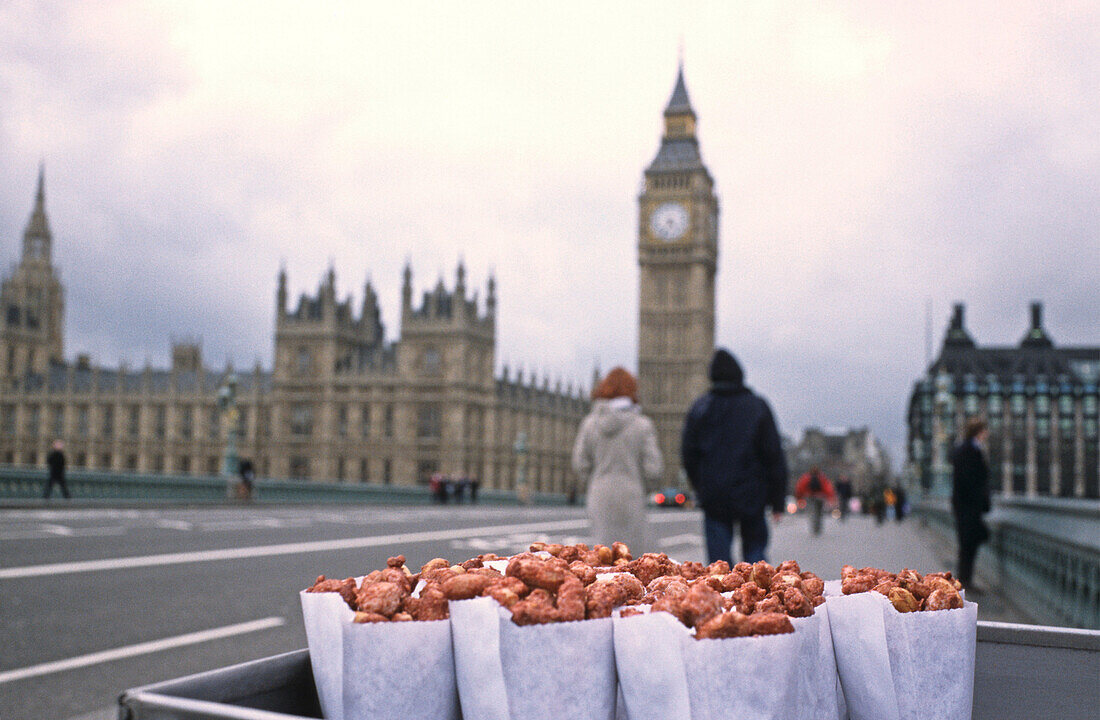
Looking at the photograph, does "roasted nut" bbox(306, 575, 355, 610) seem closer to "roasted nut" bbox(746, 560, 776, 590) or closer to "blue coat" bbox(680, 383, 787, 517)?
"roasted nut" bbox(746, 560, 776, 590)

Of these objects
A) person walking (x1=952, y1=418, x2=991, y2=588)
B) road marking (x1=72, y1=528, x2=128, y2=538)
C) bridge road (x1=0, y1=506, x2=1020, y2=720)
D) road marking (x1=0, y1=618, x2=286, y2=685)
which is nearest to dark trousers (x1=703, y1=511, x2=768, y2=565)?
bridge road (x1=0, y1=506, x2=1020, y2=720)

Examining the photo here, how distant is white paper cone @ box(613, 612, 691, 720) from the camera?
101cm

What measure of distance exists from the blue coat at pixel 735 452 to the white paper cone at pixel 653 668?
16.3 ft

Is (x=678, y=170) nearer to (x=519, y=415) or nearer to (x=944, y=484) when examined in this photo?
(x=519, y=415)

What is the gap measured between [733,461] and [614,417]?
0.97m

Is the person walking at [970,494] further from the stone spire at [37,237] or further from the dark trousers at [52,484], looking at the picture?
the stone spire at [37,237]

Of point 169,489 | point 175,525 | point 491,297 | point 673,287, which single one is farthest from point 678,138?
point 175,525

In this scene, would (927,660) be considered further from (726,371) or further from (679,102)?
(679,102)

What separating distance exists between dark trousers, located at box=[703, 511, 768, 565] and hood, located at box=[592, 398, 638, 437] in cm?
88

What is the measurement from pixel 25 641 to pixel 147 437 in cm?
7207

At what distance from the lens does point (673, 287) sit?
83000mm

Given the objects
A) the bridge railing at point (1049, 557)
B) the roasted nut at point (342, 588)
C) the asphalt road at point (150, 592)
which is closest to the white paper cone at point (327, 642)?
the roasted nut at point (342, 588)

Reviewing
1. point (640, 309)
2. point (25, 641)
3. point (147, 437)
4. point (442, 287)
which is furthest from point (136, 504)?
point (640, 309)

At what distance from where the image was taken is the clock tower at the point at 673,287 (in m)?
81.3
